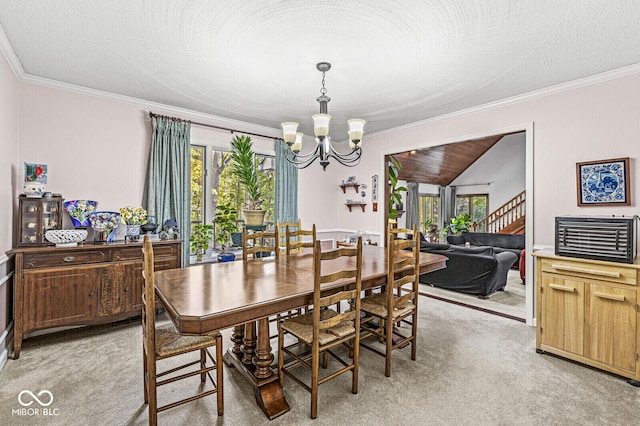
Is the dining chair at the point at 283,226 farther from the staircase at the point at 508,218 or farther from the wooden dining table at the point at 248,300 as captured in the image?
the staircase at the point at 508,218

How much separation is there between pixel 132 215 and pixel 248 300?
96.1 inches

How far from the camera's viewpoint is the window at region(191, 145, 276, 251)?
14.4ft

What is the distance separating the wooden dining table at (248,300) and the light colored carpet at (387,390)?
0.52 feet

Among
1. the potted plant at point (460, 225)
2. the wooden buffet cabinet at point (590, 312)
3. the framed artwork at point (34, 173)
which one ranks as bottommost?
the wooden buffet cabinet at point (590, 312)

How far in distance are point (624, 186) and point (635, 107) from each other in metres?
0.75

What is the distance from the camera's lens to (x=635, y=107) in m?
2.87

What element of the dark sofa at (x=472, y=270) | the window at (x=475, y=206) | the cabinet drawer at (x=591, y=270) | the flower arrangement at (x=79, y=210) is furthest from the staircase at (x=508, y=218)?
the flower arrangement at (x=79, y=210)

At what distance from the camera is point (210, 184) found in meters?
4.46

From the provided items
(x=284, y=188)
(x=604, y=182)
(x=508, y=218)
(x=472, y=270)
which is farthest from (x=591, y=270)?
(x=508, y=218)

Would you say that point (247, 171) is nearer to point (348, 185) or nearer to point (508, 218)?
point (348, 185)

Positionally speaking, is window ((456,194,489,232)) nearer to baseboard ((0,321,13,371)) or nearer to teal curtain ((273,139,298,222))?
teal curtain ((273,139,298,222))

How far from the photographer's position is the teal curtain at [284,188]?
4.96m

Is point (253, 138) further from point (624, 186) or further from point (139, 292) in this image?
point (624, 186)

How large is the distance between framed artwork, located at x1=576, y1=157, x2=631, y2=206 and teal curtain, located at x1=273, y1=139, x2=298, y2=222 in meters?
3.69
